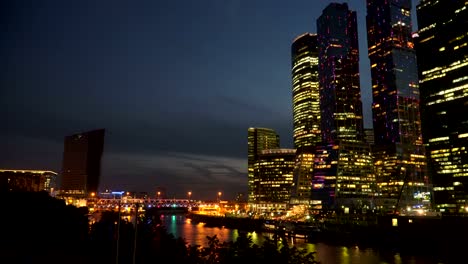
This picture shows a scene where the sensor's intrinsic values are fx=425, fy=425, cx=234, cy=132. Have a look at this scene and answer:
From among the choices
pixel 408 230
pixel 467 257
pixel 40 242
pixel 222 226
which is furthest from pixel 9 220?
pixel 222 226

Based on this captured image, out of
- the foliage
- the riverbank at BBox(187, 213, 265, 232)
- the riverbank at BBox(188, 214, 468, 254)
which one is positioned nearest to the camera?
the foliage

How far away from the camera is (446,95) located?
15738cm

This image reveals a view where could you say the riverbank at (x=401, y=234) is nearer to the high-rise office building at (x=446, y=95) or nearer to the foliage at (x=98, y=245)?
the foliage at (x=98, y=245)

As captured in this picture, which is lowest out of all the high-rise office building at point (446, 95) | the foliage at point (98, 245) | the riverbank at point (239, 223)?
the riverbank at point (239, 223)

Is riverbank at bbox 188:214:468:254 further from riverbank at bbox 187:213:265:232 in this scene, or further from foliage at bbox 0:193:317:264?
riverbank at bbox 187:213:265:232

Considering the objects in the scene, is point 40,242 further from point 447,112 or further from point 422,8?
point 422,8

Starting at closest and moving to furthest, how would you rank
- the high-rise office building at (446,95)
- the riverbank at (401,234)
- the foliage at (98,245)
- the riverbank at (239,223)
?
the foliage at (98,245) < the riverbank at (401,234) < the high-rise office building at (446,95) < the riverbank at (239,223)

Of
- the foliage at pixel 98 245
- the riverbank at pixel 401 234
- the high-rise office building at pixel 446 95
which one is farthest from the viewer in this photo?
the high-rise office building at pixel 446 95

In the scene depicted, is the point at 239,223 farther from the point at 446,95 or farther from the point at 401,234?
the point at 446,95

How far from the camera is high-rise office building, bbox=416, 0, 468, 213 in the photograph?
152750 millimetres

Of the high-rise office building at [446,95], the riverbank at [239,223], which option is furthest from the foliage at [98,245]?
the high-rise office building at [446,95]

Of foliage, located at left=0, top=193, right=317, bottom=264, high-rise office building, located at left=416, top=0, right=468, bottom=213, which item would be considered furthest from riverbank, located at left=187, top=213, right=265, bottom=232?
foliage, located at left=0, top=193, right=317, bottom=264

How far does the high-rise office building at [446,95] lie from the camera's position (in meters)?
153

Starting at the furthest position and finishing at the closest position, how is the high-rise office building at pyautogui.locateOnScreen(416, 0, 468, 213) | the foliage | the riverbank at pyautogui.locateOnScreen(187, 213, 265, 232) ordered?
the riverbank at pyautogui.locateOnScreen(187, 213, 265, 232) < the high-rise office building at pyautogui.locateOnScreen(416, 0, 468, 213) < the foliage
